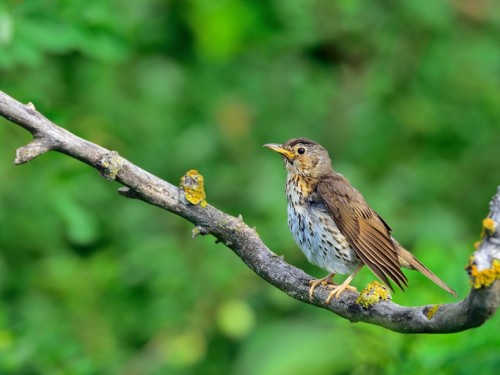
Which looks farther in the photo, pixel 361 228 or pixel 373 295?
pixel 361 228

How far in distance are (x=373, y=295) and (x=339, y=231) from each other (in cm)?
156

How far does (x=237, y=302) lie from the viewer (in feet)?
25.9

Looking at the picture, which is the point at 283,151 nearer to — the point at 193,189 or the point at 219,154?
the point at 193,189

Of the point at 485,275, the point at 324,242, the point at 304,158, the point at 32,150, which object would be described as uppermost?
the point at 304,158

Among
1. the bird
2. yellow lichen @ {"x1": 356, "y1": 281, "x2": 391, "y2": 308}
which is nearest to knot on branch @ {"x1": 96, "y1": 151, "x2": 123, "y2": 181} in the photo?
yellow lichen @ {"x1": 356, "y1": 281, "x2": 391, "y2": 308}

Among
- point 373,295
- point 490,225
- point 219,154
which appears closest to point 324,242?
point 373,295

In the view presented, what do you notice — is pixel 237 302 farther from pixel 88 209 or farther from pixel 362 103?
pixel 362 103

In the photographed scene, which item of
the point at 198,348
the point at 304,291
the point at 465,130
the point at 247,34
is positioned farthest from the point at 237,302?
the point at 304,291

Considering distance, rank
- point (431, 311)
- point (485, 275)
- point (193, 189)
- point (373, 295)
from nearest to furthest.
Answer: point (485, 275), point (431, 311), point (373, 295), point (193, 189)

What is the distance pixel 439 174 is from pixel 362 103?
3.19 ft

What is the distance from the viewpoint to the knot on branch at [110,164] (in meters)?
3.96

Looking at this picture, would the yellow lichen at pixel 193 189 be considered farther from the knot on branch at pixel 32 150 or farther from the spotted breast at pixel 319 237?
the spotted breast at pixel 319 237

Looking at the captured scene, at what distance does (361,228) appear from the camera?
5230 mm

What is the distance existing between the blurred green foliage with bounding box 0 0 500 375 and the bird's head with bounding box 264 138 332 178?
3.09 feet
